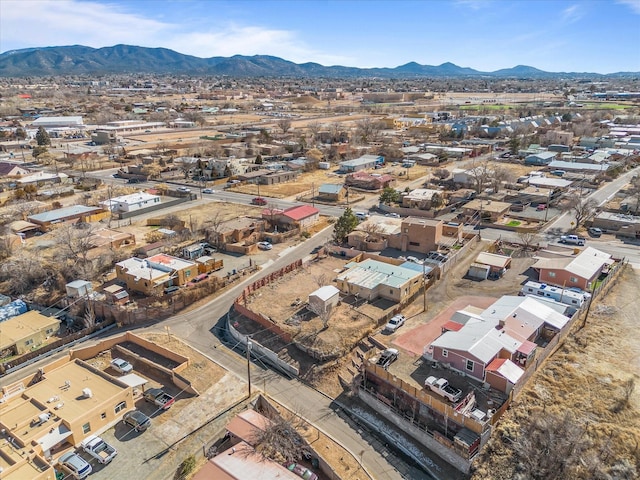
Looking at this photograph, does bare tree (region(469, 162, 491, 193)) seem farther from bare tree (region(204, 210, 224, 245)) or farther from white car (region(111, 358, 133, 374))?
white car (region(111, 358, 133, 374))

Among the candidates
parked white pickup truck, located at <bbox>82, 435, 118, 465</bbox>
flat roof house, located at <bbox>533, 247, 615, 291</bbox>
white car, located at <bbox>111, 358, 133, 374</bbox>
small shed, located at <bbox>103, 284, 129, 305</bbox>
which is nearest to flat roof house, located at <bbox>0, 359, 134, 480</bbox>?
parked white pickup truck, located at <bbox>82, 435, 118, 465</bbox>

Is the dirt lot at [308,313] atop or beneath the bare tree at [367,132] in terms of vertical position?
beneath

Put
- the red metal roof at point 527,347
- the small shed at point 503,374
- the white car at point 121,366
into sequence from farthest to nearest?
the white car at point 121,366, the red metal roof at point 527,347, the small shed at point 503,374

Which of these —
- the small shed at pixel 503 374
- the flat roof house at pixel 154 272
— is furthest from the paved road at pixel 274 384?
the small shed at pixel 503 374

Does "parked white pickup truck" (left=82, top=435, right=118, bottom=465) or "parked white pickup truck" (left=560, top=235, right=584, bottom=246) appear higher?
"parked white pickup truck" (left=560, top=235, right=584, bottom=246)

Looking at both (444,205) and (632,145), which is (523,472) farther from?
(632,145)

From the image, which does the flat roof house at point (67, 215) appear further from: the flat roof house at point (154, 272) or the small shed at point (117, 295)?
the small shed at point (117, 295)
